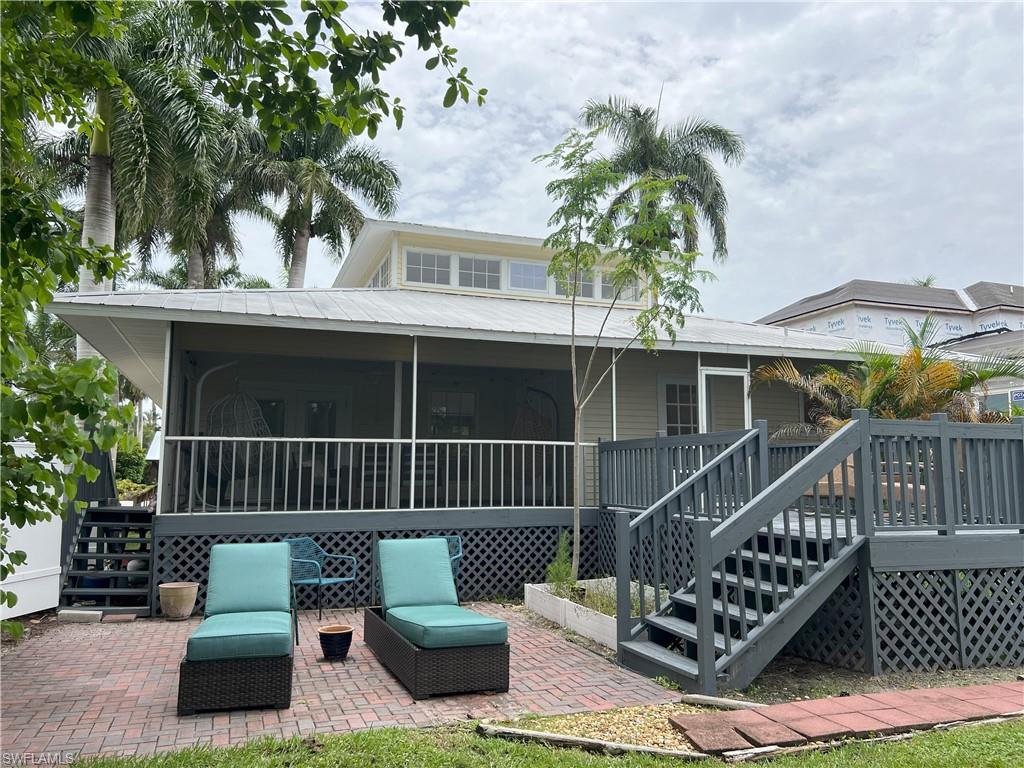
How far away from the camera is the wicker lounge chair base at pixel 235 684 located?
4969 millimetres

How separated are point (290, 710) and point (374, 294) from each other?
29.5ft

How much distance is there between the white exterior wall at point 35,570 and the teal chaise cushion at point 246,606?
10.3ft

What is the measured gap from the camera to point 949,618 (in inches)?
250

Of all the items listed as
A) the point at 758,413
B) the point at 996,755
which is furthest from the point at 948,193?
the point at 996,755

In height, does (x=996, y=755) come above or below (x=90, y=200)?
below

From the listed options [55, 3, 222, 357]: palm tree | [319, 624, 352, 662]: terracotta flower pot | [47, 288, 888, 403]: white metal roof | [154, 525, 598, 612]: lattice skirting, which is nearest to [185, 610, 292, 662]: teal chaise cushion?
[319, 624, 352, 662]: terracotta flower pot

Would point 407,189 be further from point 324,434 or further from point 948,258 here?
point 948,258

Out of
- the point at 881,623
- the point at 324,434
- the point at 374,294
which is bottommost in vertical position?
the point at 881,623

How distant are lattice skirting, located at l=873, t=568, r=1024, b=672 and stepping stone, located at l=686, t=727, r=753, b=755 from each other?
2.27 meters

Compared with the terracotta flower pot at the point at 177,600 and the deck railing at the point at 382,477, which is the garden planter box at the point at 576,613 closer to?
the deck railing at the point at 382,477

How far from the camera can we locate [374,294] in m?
13.2

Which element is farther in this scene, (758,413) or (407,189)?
(407,189)

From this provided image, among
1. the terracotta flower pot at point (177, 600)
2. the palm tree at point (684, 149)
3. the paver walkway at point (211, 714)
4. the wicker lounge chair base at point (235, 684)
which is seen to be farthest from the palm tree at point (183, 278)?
the wicker lounge chair base at point (235, 684)

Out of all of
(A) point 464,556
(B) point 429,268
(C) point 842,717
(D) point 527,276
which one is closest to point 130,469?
(B) point 429,268
